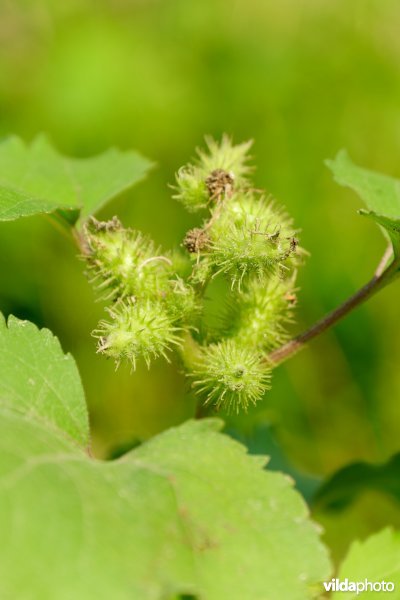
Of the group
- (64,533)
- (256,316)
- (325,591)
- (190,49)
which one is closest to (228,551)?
(64,533)

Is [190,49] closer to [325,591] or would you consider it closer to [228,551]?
[325,591]

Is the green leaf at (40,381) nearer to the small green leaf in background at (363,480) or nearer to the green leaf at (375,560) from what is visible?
the green leaf at (375,560)

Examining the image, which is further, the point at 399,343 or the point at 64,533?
the point at 399,343

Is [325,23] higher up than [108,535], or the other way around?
[325,23]

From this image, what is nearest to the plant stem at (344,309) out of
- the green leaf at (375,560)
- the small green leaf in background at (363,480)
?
the green leaf at (375,560)

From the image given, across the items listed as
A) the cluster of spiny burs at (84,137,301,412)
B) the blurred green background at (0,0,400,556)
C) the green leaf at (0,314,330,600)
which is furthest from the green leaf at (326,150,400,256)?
the blurred green background at (0,0,400,556)

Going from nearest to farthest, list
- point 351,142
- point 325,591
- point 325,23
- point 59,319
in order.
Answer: point 325,591 < point 59,319 < point 351,142 < point 325,23

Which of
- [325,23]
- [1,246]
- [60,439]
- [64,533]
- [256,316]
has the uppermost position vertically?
[325,23]
